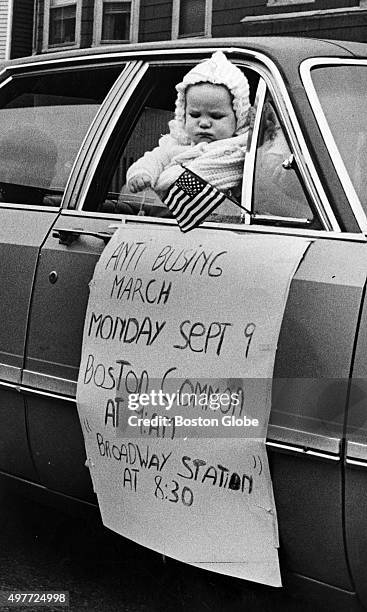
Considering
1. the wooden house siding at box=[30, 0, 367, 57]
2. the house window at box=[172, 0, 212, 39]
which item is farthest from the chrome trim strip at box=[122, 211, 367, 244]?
the house window at box=[172, 0, 212, 39]

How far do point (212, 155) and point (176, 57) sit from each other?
1.69ft

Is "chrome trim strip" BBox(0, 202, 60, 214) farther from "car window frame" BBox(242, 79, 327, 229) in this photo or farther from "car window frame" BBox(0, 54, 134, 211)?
"car window frame" BBox(242, 79, 327, 229)

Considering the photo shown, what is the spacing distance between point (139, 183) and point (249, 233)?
1.99 ft

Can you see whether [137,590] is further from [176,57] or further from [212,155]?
[176,57]

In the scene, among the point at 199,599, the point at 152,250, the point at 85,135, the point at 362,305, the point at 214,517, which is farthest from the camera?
the point at 85,135

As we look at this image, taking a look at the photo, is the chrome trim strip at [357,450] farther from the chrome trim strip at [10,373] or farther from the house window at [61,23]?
the house window at [61,23]

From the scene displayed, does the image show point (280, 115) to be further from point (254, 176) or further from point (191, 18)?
point (191, 18)

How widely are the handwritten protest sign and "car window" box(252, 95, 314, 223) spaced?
11 centimetres

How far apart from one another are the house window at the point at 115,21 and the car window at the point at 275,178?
16352 millimetres

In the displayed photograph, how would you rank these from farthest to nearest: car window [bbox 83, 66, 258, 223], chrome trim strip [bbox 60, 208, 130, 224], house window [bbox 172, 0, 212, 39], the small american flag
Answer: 1. house window [bbox 172, 0, 212, 39]
2. car window [bbox 83, 66, 258, 223]
3. chrome trim strip [bbox 60, 208, 130, 224]
4. the small american flag

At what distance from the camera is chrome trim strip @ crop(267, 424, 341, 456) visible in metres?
2.62

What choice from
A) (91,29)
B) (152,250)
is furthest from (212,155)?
(91,29)

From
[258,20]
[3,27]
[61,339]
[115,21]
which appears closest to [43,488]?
[61,339]

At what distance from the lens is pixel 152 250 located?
315 centimetres
